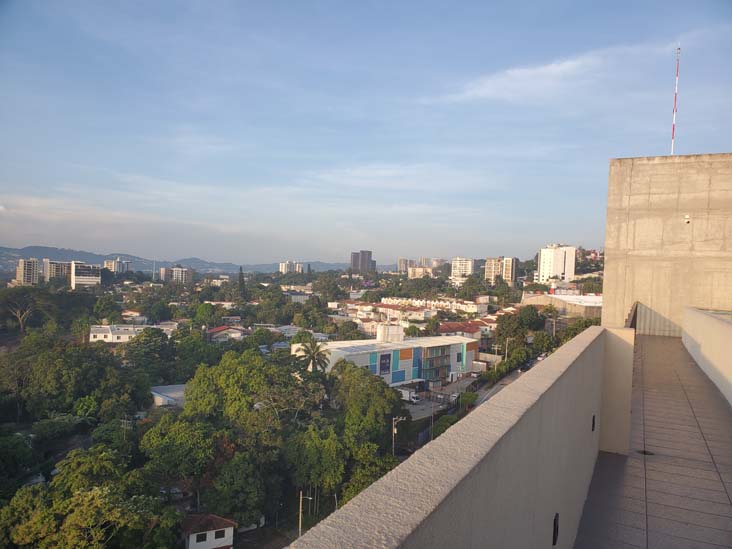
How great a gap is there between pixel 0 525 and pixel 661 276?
10.4m

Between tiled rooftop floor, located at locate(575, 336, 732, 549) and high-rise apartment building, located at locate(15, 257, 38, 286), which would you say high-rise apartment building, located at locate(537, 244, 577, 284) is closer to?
tiled rooftop floor, located at locate(575, 336, 732, 549)

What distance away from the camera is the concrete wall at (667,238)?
250 inches

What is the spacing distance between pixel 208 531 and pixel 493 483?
10227mm

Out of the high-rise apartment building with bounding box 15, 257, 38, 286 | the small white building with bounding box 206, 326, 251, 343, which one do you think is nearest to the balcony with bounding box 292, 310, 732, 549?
the small white building with bounding box 206, 326, 251, 343

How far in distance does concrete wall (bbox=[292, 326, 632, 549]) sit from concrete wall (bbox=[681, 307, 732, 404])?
6.06ft

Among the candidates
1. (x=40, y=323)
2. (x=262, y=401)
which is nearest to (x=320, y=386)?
(x=262, y=401)

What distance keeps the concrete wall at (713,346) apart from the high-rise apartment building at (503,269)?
2772 inches

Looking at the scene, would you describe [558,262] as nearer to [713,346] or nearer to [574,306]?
[574,306]

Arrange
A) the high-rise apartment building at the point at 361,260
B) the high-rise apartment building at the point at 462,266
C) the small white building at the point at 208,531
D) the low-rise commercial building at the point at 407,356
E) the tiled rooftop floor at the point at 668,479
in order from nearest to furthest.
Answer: the tiled rooftop floor at the point at 668,479, the small white building at the point at 208,531, the low-rise commercial building at the point at 407,356, the high-rise apartment building at the point at 462,266, the high-rise apartment building at the point at 361,260

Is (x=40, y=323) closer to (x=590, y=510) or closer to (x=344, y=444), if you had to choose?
(x=344, y=444)

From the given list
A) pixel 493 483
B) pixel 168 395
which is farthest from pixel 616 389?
pixel 168 395

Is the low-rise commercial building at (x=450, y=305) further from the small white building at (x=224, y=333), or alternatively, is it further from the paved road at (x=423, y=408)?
the paved road at (x=423, y=408)

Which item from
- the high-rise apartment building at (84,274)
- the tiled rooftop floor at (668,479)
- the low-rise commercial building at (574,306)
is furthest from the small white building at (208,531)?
the high-rise apartment building at (84,274)

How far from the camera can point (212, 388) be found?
15609 millimetres
